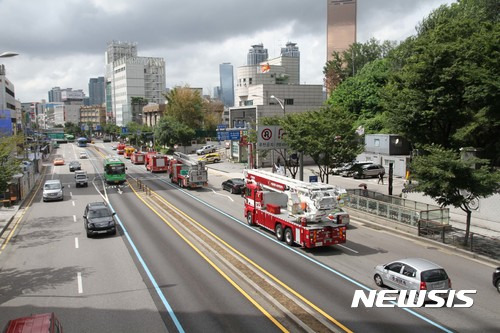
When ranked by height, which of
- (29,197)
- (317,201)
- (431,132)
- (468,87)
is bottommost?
(29,197)

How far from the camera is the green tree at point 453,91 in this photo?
3528cm

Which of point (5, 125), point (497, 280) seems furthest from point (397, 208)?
point (5, 125)

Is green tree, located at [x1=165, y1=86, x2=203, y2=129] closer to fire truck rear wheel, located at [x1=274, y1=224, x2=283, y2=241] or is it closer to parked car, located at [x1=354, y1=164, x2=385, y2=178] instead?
parked car, located at [x1=354, y1=164, x2=385, y2=178]

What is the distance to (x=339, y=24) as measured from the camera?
539 feet

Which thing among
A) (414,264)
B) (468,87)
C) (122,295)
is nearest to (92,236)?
(122,295)

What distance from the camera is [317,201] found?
75.4 ft

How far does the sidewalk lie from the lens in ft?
94.1

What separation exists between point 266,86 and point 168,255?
5828 centimetres

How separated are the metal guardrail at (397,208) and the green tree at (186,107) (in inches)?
3167

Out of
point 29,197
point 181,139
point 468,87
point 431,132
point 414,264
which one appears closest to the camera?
point 414,264

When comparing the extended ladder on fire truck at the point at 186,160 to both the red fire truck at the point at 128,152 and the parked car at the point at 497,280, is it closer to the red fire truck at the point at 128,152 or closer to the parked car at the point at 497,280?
the parked car at the point at 497,280

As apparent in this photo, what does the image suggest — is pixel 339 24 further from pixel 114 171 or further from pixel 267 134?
pixel 267 134

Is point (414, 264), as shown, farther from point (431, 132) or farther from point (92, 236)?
point (431, 132)

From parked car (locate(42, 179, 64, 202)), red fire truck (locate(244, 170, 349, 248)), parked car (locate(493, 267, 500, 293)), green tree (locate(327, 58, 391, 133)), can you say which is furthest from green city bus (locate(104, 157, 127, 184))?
parked car (locate(493, 267, 500, 293))
